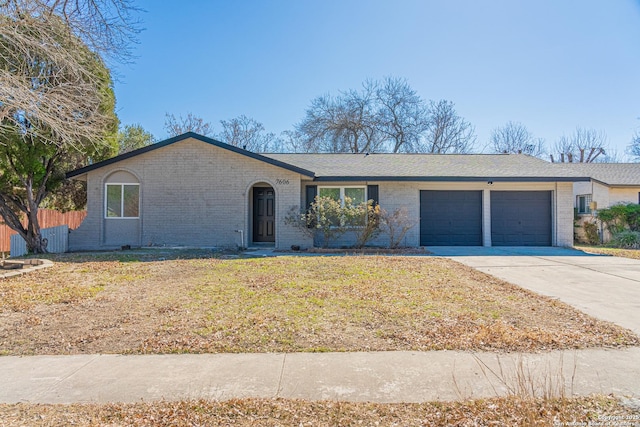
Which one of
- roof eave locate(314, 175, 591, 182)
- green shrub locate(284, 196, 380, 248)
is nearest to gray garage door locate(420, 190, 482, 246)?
roof eave locate(314, 175, 591, 182)

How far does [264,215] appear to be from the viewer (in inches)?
571

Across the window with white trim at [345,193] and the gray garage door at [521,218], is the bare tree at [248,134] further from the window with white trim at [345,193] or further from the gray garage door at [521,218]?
the gray garage door at [521,218]

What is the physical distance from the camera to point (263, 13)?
33.6ft

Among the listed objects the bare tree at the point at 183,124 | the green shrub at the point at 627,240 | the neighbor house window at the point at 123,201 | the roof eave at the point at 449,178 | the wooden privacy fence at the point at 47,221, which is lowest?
the green shrub at the point at 627,240

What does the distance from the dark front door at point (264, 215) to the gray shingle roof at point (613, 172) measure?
553 inches

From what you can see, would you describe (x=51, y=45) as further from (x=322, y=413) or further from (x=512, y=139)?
(x=512, y=139)

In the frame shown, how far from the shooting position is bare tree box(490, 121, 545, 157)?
38344 mm

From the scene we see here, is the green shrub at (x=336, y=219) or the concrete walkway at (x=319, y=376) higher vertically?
the green shrub at (x=336, y=219)

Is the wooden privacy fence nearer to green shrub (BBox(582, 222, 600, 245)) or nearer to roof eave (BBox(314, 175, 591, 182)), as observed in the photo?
roof eave (BBox(314, 175, 591, 182))

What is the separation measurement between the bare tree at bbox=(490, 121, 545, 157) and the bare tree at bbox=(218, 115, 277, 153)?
887 inches

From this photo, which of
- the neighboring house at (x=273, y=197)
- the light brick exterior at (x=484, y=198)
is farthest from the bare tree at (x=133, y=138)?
the light brick exterior at (x=484, y=198)

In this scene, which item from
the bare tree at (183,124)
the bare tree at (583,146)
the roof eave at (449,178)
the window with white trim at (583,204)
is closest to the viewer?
the roof eave at (449,178)

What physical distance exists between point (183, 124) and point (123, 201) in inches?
785

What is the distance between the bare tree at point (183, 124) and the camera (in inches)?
1236
